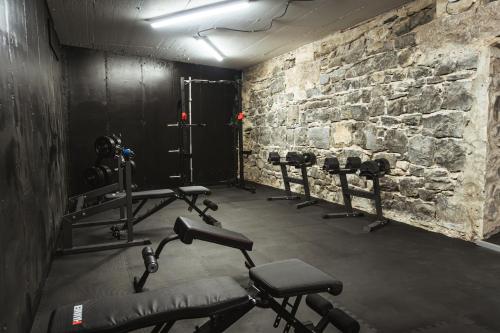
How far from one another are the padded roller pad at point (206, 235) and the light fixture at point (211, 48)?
3.72m

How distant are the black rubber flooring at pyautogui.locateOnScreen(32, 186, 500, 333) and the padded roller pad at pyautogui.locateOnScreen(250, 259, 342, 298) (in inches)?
22.3

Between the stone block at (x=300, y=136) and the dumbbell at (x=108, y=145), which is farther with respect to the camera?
the stone block at (x=300, y=136)

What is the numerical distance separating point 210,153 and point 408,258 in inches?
197

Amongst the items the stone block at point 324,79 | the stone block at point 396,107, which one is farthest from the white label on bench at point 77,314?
the stone block at point 324,79

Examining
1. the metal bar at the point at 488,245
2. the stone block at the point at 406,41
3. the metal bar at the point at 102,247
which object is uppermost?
the stone block at the point at 406,41

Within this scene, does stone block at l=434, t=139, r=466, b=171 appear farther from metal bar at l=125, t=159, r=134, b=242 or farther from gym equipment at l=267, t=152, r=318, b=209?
metal bar at l=125, t=159, r=134, b=242

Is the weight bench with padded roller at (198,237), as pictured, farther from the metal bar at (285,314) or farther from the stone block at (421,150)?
the stone block at (421,150)

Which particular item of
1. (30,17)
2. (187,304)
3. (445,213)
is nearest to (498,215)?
(445,213)

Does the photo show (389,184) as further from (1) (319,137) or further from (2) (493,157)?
(1) (319,137)

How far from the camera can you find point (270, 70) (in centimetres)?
686

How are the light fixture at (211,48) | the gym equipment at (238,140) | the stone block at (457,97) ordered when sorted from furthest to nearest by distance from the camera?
A: the gym equipment at (238,140)
the light fixture at (211,48)
the stone block at (457,97)

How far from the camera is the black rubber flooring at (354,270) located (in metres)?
2.11

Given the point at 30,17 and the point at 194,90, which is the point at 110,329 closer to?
the point at 30,17

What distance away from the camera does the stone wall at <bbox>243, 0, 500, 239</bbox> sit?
3402 millimetres
